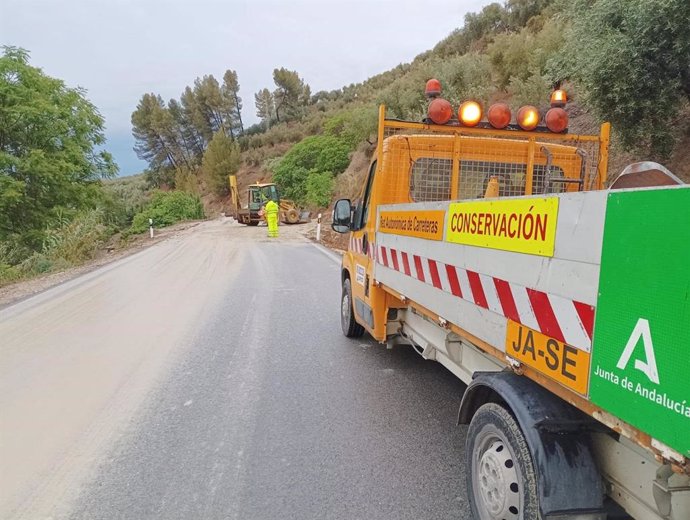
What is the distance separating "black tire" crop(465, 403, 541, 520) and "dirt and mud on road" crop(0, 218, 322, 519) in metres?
2.45

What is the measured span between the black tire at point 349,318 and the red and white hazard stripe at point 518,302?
8.60ft

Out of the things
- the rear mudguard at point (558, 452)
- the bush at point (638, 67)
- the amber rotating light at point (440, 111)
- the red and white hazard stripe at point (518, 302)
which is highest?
the bush at point (638, 67)

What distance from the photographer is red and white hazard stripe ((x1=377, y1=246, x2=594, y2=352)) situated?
1748 mm

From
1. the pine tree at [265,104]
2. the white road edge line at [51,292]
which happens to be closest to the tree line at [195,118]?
the pine tree at [265,104]

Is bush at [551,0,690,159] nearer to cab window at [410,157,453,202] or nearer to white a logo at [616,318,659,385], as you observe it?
cab window at [410,157,453,202]

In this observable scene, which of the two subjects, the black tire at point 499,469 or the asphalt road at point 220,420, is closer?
the black tire at point 499,469

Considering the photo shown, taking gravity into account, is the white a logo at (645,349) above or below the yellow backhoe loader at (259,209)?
above

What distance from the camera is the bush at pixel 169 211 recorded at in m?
38.0

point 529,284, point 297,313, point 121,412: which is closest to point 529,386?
point 529,284

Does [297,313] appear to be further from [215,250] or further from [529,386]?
[215,250]

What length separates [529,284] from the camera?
2039 millimetres

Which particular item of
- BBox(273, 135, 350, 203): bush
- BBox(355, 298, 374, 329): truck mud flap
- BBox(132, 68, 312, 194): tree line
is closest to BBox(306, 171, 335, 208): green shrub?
BBox(273, 135, 350, 203): bush

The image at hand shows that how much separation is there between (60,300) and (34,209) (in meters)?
17.9

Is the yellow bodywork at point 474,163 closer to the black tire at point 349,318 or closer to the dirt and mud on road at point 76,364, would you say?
the black tire at point 349,318
